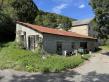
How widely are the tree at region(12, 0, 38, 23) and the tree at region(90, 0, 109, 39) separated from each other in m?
12.0

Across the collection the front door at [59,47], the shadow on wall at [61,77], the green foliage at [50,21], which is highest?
the green foliage at [50,21]

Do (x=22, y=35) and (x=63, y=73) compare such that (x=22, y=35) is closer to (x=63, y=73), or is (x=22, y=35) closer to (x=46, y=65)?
(x=46, y=65)

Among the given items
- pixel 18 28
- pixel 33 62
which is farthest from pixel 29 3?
pixel 33 62

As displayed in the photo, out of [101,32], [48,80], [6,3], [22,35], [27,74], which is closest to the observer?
[48,80]

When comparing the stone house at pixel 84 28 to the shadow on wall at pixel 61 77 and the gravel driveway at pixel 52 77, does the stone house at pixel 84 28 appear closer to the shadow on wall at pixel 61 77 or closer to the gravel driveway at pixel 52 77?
the gravel driveway at pixel 52 77

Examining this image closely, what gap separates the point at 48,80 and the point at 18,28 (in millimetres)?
16013

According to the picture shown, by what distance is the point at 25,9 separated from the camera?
37.4 metres

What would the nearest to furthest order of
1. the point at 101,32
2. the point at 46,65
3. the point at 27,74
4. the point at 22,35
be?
the point at 27,74 → the point at 46,65 → the point at 22,35 → the point at 101,32

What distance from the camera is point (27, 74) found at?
659 inches

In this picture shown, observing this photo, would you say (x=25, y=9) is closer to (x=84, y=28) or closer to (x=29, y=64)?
(x=84, y=28)

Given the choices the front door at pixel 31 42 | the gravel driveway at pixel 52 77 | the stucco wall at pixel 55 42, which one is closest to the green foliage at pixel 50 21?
the stucco wall at pixel 55 42

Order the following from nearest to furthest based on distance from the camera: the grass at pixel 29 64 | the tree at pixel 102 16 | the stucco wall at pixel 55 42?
1. the grass at pixel 29 64
2. the stucco wall at pixel 55 42
3. the tree at pixel 102 16

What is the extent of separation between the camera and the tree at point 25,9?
36750mm

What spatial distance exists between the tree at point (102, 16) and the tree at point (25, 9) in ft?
39.5
